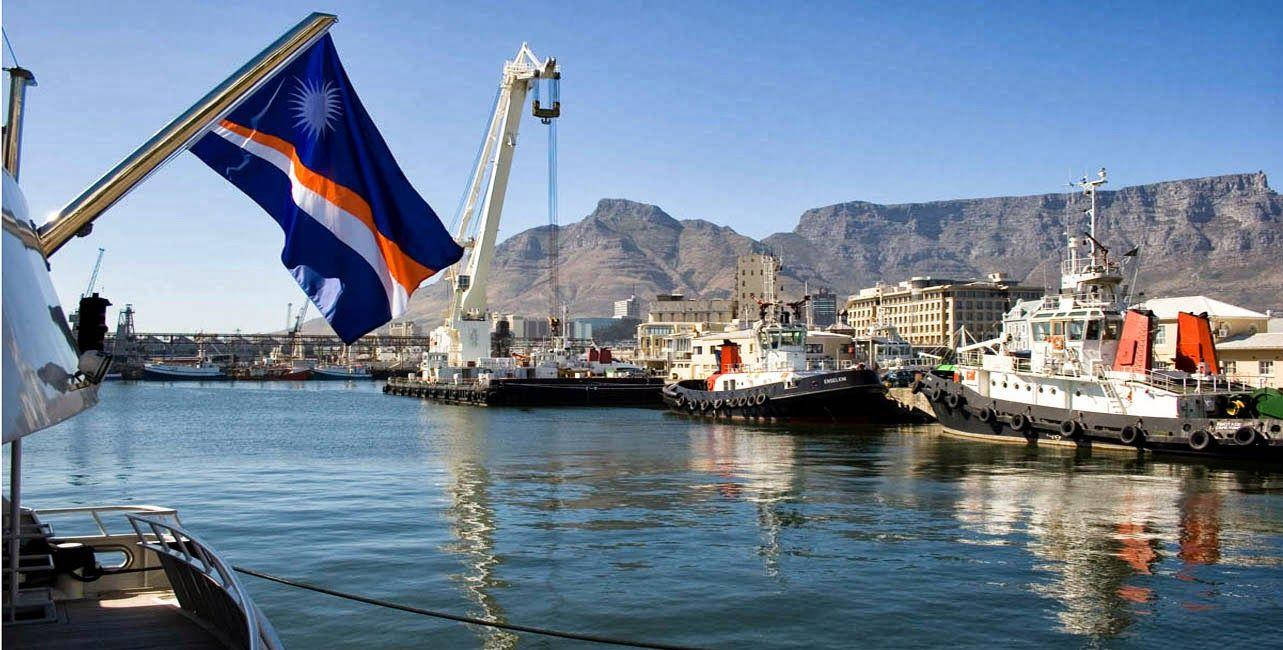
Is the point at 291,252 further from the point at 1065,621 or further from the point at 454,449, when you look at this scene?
the point at 454,449

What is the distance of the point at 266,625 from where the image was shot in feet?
24.4

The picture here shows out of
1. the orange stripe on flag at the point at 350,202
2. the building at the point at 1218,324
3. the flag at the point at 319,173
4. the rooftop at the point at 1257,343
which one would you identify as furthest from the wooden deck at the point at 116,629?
the building at the point at 1218,324

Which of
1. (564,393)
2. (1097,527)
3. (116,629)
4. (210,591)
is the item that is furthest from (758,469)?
(564,393)

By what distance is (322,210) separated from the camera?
8703 mm

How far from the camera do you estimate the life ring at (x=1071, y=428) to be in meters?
36.2

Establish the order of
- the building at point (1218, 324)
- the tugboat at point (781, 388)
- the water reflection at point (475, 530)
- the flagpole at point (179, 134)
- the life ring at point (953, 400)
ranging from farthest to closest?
the building at point (1218, 324), the tugboat at point (781, 388), the life ring at point (953, 400), the water reflection at point (475, 530), the flagpole at point (179, 134)

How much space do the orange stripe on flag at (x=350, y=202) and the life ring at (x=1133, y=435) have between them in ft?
103

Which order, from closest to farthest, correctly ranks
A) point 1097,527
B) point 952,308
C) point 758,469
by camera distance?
point 1097,527, point 758,469, point 952,308

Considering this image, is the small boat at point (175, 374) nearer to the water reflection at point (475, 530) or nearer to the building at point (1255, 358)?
the water reflection at point (475, 530)

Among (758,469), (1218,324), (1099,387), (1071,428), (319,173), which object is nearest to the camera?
(319,173)

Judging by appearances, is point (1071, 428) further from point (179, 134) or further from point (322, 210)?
point (179, 134)

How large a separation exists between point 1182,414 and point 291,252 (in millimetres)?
32566

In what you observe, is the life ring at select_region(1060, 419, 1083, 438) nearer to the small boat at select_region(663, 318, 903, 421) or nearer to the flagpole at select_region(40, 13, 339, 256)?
the small boat at select_region(663, 318, 903, 421)

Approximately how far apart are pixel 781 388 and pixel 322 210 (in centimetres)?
4605
